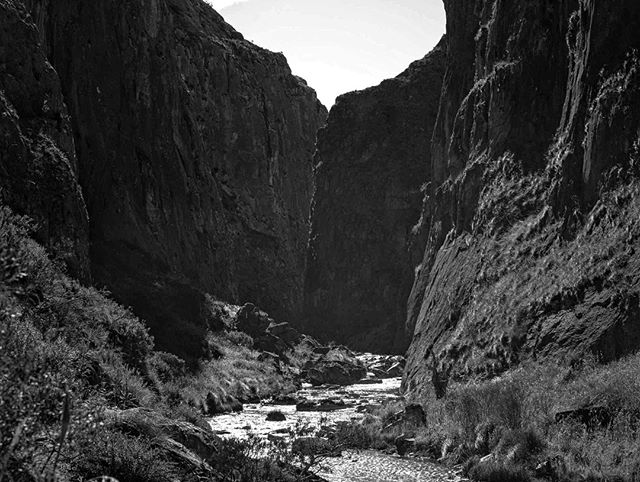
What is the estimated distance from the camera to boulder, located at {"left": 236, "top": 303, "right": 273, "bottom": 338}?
66438 mm

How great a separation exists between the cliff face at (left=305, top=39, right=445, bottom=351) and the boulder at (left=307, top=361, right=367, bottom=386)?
35.0m

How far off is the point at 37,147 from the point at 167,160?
31231mm

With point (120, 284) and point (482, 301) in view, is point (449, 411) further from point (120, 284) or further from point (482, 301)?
point (120, 284)

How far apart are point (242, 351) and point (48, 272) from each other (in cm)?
3077

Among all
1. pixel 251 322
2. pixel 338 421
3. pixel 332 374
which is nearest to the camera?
pixel 338 421

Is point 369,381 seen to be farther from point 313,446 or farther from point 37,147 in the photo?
point 37,147

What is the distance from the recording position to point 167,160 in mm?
67125

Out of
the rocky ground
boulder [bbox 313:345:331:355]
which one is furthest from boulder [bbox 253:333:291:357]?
boulder [bbox 313:345:331:355]

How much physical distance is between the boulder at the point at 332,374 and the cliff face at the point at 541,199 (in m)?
14.2

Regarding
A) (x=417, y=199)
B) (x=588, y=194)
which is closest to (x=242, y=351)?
(x=588, y=194)

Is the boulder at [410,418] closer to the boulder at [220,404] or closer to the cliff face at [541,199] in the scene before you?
the cliff face at [541,199]

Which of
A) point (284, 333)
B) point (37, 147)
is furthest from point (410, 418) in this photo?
point (284, 333)

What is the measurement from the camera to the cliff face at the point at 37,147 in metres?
32.8

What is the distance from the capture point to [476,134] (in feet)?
156
